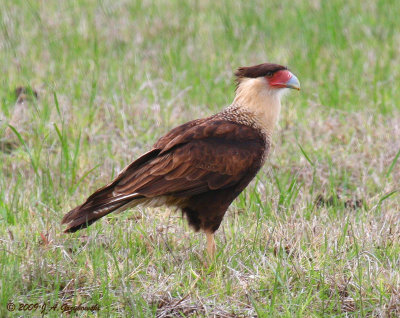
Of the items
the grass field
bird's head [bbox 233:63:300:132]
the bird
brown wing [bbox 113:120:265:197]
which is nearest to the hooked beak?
bird's head [bbox 233:63:300:132]

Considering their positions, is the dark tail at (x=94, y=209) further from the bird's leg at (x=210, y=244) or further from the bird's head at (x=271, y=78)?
the bird's head at (x=271, y=78)

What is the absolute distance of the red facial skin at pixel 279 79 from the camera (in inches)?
183

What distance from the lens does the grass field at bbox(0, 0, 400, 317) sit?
12.0 ft

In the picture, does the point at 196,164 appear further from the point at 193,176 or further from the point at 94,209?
the point at 94,209

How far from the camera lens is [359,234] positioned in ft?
14.2

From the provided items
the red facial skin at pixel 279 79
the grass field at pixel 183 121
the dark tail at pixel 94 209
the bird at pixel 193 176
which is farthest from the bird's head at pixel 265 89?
the dark tail at pixel 94 209

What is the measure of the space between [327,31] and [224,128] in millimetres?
3606

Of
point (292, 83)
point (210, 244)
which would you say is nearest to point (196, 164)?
point (210, 244)

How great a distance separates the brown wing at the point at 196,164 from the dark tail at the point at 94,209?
0.14 ft

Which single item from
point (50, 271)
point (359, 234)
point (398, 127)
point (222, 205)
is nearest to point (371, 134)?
point (398, 127)

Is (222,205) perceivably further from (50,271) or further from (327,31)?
(327,31)

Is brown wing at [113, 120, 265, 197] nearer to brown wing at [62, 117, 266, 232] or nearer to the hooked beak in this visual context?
brown wing at [62, 117, 266, 232]

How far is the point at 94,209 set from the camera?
409 centimetres

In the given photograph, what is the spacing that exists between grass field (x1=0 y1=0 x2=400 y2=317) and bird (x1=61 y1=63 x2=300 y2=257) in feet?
0.57
